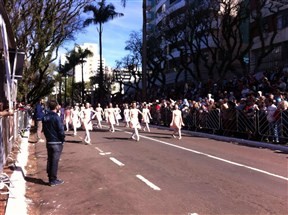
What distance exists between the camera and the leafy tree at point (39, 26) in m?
24.0

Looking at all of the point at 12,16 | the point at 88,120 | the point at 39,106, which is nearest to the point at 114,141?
the point at 88,120

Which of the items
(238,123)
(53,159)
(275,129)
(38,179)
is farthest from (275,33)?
(53,159)

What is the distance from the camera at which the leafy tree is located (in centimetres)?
2400

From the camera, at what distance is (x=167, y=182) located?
9992mm

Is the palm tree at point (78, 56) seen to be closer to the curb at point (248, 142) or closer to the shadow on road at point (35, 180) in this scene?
the curb at point (248, 142)

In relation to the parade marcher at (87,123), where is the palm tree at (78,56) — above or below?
above

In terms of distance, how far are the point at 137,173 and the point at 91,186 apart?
5.74ft

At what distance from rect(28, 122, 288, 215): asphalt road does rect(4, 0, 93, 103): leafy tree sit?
10.7 meters

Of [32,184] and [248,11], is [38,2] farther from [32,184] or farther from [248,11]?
[248,11]

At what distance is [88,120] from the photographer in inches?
773

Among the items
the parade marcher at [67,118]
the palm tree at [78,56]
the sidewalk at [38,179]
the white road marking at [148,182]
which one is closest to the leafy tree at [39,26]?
the parade marcher at [67,118]

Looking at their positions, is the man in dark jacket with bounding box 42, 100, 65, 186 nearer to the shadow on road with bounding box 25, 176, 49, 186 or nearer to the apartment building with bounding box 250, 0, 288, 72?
the shadow on road with bounding box 25, 176, 49, 186

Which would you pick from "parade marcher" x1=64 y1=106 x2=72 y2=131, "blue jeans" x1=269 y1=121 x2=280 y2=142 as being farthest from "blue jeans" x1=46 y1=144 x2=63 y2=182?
"parade marcher" x1=64 y1=106 x2=72 y2=131

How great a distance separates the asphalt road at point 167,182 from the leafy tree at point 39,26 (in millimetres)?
10670
